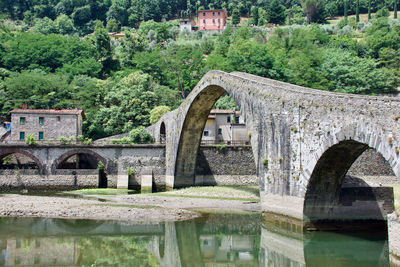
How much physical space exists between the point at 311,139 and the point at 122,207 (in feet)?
46.2

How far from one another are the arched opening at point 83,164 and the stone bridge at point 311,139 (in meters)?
20.5

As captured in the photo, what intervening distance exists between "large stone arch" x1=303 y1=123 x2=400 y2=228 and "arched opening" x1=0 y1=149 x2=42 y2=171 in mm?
31438

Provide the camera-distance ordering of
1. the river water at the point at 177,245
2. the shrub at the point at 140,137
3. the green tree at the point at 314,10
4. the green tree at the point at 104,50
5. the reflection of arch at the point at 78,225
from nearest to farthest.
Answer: the river water at the point at 177,245
the reflection of arch at the point at 78,225
the shrub at the point at 140,137
the green tree at the point at 104,50
the green tree at the point at 314,10

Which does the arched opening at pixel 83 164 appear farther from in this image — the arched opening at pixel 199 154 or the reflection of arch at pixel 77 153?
the arched opening at pixel 199 154

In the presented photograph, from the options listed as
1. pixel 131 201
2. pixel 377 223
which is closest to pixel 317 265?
pixel 377 223

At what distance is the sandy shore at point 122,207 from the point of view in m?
28.6

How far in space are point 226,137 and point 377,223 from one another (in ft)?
102

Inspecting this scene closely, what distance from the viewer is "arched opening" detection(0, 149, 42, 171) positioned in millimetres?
47344

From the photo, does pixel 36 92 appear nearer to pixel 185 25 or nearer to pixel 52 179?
pixel 52 179

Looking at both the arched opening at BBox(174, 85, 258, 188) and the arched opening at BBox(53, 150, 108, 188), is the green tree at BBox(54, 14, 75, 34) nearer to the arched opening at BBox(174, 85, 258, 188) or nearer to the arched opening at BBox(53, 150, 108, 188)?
the arched opening at BBox(53, 150, 108, 188)

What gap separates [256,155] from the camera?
1094 inches

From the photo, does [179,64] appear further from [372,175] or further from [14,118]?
[372,175]

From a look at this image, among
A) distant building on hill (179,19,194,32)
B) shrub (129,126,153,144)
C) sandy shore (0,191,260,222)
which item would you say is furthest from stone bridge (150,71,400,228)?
distant building on hill (179,19,194,32)

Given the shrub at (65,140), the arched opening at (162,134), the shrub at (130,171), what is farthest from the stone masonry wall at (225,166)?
the shrub at (65,140)
